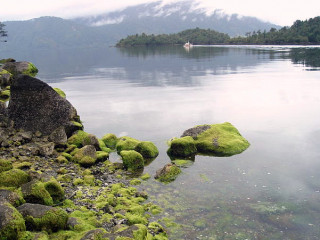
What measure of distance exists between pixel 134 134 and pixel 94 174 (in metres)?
10.4

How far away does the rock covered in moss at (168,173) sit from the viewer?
21312 mm

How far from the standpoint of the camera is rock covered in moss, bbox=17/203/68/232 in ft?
45.0

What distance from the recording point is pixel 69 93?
192 feet

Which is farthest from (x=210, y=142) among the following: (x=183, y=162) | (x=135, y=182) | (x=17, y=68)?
(x=17, y=68)

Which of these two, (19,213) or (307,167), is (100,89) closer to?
(307,167)

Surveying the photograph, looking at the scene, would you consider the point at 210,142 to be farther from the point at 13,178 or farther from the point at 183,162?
the point at 13,178

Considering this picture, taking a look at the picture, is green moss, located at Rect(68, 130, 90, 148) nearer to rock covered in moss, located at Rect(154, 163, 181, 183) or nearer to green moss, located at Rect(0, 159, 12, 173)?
green moss, located at Rect(0, 159, 12, 173)

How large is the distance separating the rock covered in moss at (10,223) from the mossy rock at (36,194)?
7.93 ft

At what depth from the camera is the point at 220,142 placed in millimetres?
27172

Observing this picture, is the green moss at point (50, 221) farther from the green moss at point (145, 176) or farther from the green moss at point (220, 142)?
the green moss at point (220, 142)

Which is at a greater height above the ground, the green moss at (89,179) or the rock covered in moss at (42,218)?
the rock covered in moss at (42,218)

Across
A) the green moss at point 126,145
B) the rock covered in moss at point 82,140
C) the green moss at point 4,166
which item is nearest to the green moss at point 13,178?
the green moss at point 4,166

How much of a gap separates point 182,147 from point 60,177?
10117 millimetres

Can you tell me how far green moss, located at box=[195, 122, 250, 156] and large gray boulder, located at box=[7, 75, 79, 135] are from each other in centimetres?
1255
